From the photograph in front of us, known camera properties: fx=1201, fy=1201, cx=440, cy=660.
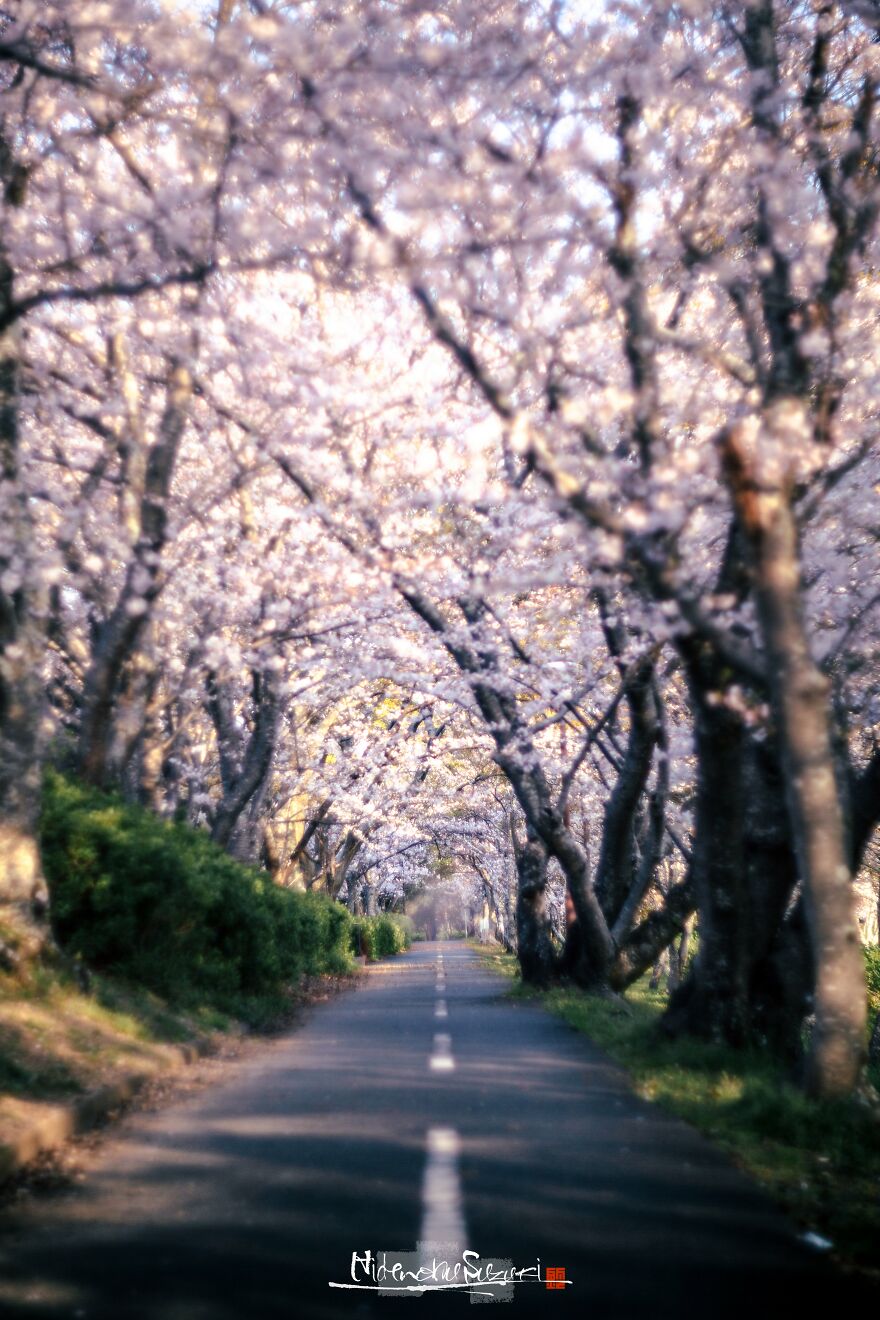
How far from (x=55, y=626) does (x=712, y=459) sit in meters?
12.6

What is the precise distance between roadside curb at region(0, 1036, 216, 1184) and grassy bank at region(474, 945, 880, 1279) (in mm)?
3999

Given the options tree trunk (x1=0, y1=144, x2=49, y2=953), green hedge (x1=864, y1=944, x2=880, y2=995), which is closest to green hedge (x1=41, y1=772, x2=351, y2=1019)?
tree trunk (x1=0, y1=144, x2=49, y2=953)

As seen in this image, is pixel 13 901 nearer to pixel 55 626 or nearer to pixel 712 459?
pixel 712 459

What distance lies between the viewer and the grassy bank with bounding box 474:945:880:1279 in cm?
566

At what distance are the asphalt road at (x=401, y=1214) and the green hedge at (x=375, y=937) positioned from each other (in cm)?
3405

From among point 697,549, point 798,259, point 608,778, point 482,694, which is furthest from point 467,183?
point 608,778

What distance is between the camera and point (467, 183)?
32.5 feet

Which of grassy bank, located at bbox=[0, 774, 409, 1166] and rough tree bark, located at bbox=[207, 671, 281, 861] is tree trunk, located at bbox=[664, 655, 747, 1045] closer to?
grassy bank, located at bbox=[0, 774, 409, 1166]

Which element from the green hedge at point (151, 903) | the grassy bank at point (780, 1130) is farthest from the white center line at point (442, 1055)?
the green hedge at point (151, 903)

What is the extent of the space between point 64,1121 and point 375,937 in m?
44.8

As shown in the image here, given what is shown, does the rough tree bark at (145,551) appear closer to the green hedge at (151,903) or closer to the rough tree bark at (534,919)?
the green hedge at (151,903)

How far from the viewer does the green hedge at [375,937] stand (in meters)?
44.2

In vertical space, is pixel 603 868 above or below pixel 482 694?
below

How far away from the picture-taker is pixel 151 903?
1374 cm
